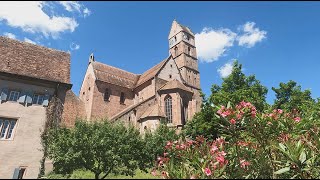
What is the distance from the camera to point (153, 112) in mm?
32219

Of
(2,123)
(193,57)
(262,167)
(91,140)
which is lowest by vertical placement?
(262,167)

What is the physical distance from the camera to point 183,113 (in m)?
35.3

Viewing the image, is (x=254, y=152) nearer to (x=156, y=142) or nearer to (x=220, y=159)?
(x=220, y=159)

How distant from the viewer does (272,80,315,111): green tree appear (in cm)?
3491

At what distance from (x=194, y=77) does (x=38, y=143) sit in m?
38.3

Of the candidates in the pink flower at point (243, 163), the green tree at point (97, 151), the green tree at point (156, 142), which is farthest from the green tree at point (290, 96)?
the pink flower at point (243, 163)

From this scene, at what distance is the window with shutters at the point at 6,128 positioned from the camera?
17.3m

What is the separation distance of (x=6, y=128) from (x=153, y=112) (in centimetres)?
1768

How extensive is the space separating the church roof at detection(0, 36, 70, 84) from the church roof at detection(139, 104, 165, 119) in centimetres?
1274

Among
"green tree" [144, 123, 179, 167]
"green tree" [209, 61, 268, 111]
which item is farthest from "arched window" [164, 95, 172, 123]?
"green tree" [144, 123, 179, 167]

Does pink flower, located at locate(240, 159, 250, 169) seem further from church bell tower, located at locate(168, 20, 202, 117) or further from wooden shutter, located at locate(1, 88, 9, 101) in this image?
church bell tower, located at locate(168, 20, 202, 117)

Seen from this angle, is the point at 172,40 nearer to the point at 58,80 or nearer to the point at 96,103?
the point at 96,103

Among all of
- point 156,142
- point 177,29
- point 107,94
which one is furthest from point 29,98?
point 177,29

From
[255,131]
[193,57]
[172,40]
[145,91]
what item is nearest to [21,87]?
[255,131]
